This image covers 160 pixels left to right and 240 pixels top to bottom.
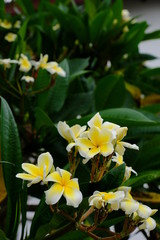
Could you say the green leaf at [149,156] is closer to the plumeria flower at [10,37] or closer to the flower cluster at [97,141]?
the flower cluster at [97,141]

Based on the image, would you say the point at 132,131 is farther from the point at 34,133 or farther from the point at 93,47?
the point at 93,47

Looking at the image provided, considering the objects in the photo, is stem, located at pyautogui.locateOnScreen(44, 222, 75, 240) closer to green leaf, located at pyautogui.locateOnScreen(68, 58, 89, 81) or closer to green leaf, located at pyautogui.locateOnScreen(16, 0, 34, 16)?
green leaf, located at pyautogui.locateOnScreen(68, 58, 89, 81)

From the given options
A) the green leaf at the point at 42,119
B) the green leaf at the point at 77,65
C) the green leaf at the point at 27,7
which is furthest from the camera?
the green leaf at the point at 27,7

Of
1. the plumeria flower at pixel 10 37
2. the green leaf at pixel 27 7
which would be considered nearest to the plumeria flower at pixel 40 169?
the plumeria flower at pixel 10 37

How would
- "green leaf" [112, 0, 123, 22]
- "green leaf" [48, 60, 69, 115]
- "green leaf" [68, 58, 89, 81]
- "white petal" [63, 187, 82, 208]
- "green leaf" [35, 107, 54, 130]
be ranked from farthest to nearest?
"green leaf" [112, 0, 123, 22] < "green leaf" [68, 58, 89, 81] < "green leaf" [48, 60, 69, 115] < "green leaf" [35, 107, 54, 130] < "white petal" [63, 187, 82, 208]

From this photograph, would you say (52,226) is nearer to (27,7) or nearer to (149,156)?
(149,156)

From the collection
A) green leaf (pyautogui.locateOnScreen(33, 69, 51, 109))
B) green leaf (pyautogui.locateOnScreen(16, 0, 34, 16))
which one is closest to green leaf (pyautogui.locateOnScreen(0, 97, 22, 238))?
green leaf (pyautogui.locateOnScreen(33, 69, 51, 109))

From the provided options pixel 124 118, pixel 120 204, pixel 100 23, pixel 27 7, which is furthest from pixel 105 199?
pixel 27 7
